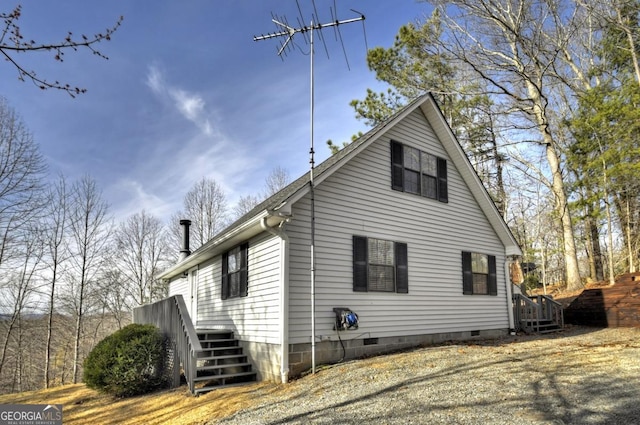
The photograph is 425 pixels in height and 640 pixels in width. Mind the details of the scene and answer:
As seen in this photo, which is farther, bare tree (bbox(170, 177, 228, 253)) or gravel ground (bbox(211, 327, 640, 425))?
bare tree (bbox(170, 177, 228, 253))

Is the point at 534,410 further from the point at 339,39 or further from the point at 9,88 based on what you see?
the point at 339,39

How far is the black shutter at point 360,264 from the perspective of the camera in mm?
9305

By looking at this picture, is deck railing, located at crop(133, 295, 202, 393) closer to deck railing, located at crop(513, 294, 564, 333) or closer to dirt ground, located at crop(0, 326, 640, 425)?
dirt ground, located at crop(0, 326, 640, 425)

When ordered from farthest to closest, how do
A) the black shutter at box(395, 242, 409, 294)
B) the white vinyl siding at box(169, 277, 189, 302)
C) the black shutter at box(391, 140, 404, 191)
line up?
the white vinyl siding at box(169, 277, 189, 302), the black shutter at box(391, 140, 404, 191), the black shutter at box(395, 242, 409, 294)

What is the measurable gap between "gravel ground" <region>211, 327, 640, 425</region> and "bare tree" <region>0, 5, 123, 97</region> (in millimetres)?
4587

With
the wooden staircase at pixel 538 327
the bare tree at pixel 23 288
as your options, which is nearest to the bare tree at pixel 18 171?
the bare tree at pixel 23 288

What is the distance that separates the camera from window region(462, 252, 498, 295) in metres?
11.8

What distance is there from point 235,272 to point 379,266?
3496 millimetres

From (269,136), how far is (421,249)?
10.9 m

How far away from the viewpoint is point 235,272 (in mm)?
10438

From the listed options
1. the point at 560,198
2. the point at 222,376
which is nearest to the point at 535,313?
the point at 560,198

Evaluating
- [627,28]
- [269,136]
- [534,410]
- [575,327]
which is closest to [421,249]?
[534,410]

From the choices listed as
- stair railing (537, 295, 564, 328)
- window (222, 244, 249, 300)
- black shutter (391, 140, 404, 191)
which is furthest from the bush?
stair railing (537, 295, 564, 328)

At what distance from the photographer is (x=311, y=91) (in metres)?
8.99
